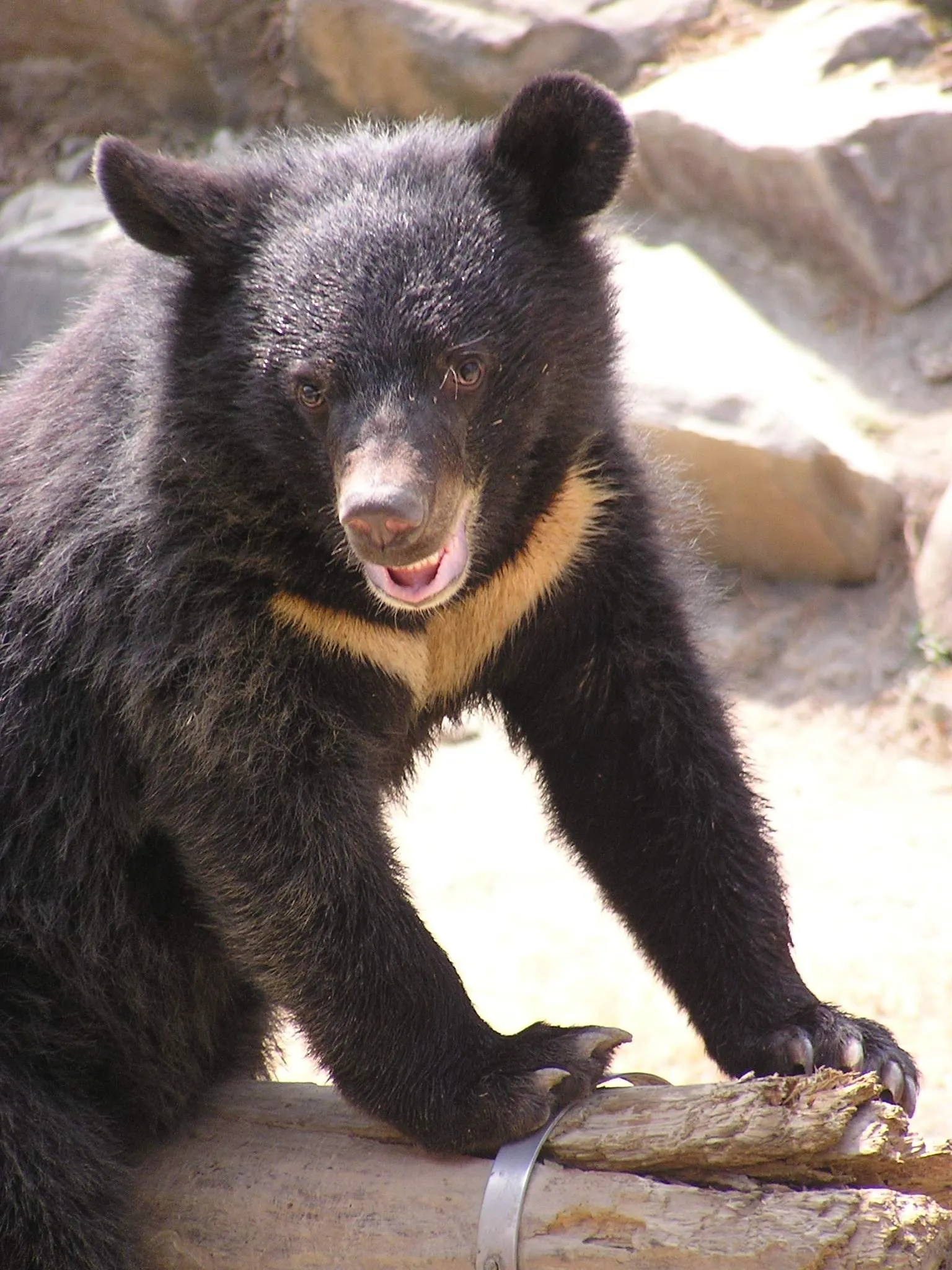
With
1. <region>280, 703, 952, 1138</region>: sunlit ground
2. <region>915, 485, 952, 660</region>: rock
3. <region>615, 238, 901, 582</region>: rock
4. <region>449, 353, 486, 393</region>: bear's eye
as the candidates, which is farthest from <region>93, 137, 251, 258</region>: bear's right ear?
<region>915, 485, 952, 660</region>: rock

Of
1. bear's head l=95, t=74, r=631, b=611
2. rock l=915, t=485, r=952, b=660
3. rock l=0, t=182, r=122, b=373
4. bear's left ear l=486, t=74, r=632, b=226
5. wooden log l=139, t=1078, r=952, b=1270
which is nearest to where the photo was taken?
wooden log l=139, t=1078, r=952, b=1270

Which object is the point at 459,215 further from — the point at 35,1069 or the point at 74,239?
the point at 74,239

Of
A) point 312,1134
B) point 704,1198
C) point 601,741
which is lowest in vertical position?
point 312,1134

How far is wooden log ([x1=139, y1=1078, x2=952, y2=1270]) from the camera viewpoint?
10.3 feet

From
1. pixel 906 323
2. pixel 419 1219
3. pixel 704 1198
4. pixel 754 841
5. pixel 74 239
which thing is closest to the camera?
pixel 704 1198

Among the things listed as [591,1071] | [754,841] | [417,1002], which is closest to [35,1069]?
[417,1002]

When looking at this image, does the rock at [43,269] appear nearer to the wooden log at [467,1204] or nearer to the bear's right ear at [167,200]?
the bear's right ear at [167,200]

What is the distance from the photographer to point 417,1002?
11.6 feet

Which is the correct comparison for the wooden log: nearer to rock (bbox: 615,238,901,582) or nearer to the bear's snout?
the bear's snout

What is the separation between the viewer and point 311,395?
3535mm

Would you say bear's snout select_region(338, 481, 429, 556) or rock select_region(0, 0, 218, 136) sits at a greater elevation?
rock select_region(0, 0, 218, 136)

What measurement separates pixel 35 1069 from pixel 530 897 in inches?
136

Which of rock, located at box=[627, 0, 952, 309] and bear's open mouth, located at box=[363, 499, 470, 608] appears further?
rock, located at box=[627, 0, 952, 309]

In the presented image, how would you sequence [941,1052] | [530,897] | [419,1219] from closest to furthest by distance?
[419,1219] < [941,1052] < [530,897]
